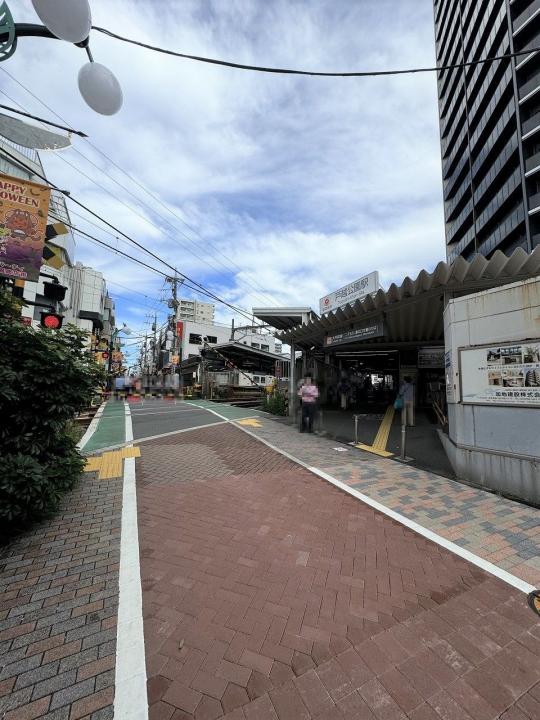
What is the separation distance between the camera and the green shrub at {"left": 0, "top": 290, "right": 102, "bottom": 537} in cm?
341

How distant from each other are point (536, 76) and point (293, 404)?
37613 millimetres

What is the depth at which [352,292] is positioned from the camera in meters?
12.1

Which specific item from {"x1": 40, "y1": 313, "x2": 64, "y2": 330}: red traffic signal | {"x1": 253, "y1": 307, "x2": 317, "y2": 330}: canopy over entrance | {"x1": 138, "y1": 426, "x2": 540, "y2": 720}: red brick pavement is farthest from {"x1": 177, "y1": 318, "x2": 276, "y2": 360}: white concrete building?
{"x1": 138, "y1": 426, "x2": 540, "y2": 720}: red brick pavement

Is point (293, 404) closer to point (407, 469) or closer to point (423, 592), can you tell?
point (407, 469)

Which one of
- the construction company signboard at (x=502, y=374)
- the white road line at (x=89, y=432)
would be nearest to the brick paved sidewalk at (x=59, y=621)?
the white road line at (x=89, y=432)

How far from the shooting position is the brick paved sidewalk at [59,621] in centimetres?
186

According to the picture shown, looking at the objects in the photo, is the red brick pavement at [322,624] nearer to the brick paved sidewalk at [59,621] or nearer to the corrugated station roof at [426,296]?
the brick paved sidewalk at [59,621]

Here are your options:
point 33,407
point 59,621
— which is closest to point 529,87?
point 33,407

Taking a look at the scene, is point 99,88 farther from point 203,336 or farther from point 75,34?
point 203,336

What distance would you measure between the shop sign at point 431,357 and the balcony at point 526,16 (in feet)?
114

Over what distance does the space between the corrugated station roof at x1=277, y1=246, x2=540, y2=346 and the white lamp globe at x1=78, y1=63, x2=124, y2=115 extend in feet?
18.3

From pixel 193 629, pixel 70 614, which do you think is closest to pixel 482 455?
pixel 193 629

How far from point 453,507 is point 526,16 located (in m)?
45.7

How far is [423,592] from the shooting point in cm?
285
